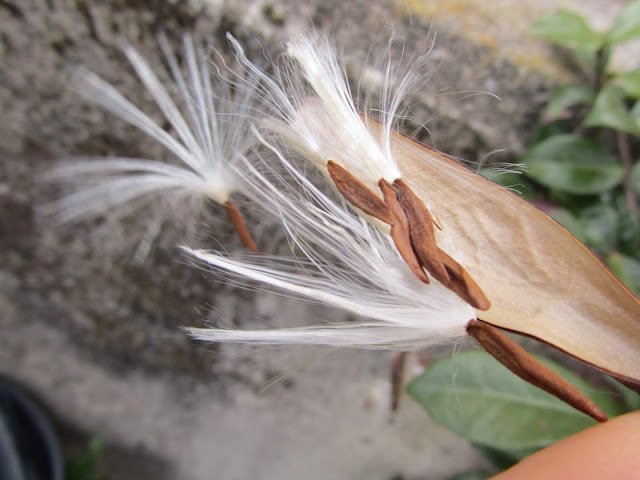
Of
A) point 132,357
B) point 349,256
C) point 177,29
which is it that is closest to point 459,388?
point 349,256

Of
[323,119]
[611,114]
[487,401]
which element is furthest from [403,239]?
[611,114]

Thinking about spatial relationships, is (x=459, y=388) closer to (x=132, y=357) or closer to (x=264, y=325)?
(x=264, y=325)

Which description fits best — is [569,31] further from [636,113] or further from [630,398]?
[630,398]

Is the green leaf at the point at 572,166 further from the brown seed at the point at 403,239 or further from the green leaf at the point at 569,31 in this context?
the brown seed at the point at 403,239

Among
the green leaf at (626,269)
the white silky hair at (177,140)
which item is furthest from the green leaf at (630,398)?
the white silky hair at (177,140)

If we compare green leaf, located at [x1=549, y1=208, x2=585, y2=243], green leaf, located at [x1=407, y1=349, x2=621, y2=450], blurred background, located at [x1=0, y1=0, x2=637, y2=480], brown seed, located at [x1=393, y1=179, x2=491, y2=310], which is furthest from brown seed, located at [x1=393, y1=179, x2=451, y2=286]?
green leaf, located at [x1=549, y1=208, x2=585, y2=243]
